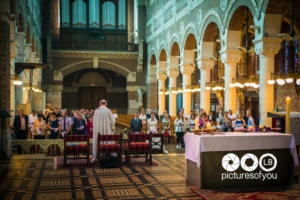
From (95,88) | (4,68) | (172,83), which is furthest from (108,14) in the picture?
(4,68)

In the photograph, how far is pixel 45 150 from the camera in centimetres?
1078

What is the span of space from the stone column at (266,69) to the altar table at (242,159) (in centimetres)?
570

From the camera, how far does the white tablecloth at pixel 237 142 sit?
19.9 ft

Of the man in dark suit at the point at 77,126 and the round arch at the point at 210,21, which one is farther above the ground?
the round arch at the point at 210,21

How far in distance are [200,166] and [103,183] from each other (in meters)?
1.91

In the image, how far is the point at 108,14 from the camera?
30344mm

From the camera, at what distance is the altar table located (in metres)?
6.11

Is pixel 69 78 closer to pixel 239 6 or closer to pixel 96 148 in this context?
pixel 239 6

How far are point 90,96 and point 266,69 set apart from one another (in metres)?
23.4

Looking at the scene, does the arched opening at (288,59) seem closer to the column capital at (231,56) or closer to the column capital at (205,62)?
the column capital at (205,62)

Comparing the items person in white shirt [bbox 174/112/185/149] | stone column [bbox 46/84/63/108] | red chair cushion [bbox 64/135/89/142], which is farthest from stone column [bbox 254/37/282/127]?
stone column [bbox 46/84/63/108]

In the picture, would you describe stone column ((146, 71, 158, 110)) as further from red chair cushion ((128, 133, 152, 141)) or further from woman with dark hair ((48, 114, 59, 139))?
red chair cushion ((128, 133, 152, 141))

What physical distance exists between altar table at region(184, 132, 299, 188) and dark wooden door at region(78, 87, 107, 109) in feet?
89.9

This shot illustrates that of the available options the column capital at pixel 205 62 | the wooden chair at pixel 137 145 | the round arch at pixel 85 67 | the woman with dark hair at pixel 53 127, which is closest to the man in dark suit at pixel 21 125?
the woman with dark hair at pixel 53 127
